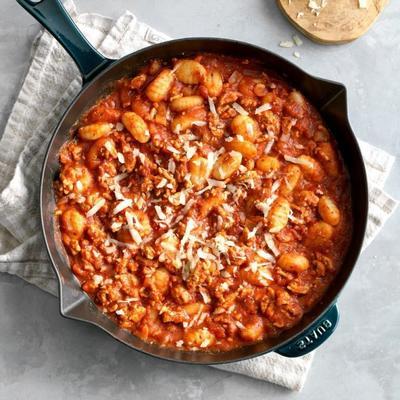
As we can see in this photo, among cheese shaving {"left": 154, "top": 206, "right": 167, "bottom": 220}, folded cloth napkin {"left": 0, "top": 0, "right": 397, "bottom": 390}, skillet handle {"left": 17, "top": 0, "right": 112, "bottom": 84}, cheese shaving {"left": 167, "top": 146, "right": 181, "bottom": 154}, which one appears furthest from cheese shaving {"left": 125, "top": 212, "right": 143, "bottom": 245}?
skillet handle {"left": 17, "top": 0, "right": 112, "bottom": 84}

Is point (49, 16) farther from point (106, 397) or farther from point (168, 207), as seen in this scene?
point (106, 397)

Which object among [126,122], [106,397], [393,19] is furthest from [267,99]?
[106,397]

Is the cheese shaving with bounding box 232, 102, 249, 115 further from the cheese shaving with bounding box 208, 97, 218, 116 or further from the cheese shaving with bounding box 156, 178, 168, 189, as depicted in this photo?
the cheese shaving with bounding box 156, 178, 168, 189

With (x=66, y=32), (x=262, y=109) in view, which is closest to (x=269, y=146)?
(x=262, y=109)

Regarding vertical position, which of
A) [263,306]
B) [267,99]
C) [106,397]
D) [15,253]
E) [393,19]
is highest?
[393,19]

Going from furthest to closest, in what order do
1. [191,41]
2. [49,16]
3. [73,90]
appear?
[73,90] → [191,41] → [49,16]

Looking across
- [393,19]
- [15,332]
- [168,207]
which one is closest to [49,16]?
[168,207]

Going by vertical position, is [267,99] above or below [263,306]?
above

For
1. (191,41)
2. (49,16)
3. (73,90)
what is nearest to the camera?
(49,16)

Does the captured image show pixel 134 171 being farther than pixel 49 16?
Yes
